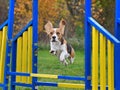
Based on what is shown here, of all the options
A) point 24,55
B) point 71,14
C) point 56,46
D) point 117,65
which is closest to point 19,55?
point 24,55

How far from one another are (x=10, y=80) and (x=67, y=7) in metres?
3.33

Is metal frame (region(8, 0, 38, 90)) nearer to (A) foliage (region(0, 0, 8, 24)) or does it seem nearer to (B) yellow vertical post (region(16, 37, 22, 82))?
(B) yellow vertical post (region(16, 37, 22, 82))

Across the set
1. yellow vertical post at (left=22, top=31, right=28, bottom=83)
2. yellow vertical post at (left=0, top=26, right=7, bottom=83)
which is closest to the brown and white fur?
yellow vertical post at (left=22, top=31, right=28, bottom=83)

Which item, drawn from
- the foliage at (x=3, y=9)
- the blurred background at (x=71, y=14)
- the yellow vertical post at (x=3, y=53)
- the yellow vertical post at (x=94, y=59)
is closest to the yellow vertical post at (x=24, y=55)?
the yellow vertical post at (x=3, y=53)

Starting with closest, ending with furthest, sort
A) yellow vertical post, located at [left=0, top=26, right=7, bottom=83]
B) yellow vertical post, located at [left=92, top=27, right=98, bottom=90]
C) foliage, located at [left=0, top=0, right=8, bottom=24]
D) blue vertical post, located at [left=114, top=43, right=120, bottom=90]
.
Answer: blue vertical post, located at [left=114, top=43, right=120, bottom=90]
yellow vertical post, located at [left=92, top=27, right=98, bottom=90]
yellow vertical post, located at [left=0, top=26, right=7, bottom=83]
foliage, located at [left=0, top=0, right=8, bottom=24]

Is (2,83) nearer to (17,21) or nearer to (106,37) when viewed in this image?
(106,37)

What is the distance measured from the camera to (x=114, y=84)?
15.8 feet

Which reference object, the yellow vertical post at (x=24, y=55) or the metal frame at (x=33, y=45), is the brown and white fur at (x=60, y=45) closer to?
the metal frame at (x=33, y=45)

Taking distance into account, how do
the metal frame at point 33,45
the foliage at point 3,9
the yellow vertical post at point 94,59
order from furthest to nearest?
the foliage at point 3,9 < the metal frame at point 33,45 < the yellow vertical post at point 94,59

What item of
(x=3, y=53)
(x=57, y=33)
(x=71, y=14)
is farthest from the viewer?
(x=71, y=14)

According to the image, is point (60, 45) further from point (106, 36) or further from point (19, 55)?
point (106, 36)

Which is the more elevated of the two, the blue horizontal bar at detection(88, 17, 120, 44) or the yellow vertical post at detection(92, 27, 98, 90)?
the blue horizontal bar at detection(88, 17, 120, 44)

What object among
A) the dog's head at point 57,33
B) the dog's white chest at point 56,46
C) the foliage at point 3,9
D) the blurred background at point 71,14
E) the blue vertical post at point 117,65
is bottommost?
the blue vertical post at point 117,65

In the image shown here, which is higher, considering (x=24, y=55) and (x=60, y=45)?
(x=60, y=45)
